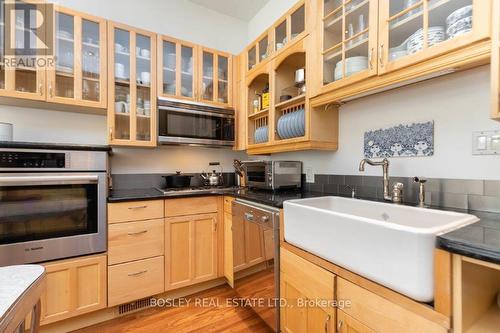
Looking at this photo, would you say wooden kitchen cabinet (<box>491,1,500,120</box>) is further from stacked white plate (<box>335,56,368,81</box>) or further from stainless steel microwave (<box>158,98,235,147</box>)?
stainless steel microwave (<box>158,98,235,147</box>)

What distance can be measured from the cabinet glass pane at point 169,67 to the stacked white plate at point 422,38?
6.01 ft

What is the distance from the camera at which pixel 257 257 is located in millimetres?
1492

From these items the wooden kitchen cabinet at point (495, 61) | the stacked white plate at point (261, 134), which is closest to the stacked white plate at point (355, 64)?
the wooden kitchen cabinet at point (495, 61)

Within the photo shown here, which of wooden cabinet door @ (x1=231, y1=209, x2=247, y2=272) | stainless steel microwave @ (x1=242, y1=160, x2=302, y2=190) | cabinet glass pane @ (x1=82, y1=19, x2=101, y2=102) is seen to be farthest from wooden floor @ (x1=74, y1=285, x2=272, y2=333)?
cabinet glass pane @ (x1=82, y1=19, x2=101, y2=102)

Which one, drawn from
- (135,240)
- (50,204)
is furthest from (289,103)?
(50,204)

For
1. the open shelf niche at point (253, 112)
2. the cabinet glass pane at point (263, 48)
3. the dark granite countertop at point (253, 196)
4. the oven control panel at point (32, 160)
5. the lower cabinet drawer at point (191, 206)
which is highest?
the cabinet glass pane at point (263, 48)

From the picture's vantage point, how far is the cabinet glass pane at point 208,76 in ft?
7.49

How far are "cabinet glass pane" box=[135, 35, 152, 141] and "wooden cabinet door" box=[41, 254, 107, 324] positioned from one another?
1026 mm

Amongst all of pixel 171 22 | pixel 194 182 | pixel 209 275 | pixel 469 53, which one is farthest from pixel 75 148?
pixel 469 53

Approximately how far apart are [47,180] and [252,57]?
6.45 feet

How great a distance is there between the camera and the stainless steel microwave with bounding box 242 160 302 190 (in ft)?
6.00

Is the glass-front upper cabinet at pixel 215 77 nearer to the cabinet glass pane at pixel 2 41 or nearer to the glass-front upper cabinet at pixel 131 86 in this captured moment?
the glass-front upper cabinet at pixel 131 86

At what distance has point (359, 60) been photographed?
1284mm

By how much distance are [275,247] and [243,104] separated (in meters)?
1.52
